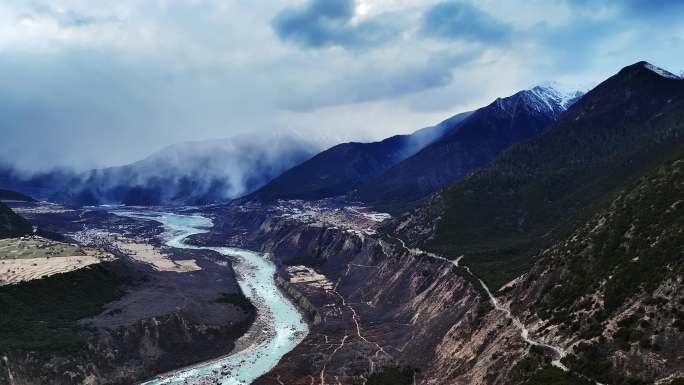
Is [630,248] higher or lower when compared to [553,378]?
higher

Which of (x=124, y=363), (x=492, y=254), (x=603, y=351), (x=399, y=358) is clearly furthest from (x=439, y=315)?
(x=124, y=363)

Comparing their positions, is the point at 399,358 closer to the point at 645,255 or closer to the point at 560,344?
the point at 560,344

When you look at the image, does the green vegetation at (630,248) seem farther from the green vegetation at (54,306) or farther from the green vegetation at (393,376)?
the green vegetation at (54,306)

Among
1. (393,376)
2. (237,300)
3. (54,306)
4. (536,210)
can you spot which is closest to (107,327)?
(54,306)

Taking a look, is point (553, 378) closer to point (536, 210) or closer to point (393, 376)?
point (393, 376)

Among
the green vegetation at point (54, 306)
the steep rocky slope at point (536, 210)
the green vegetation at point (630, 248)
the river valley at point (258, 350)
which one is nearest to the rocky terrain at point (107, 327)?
the green vegetation at point (54, 306)
